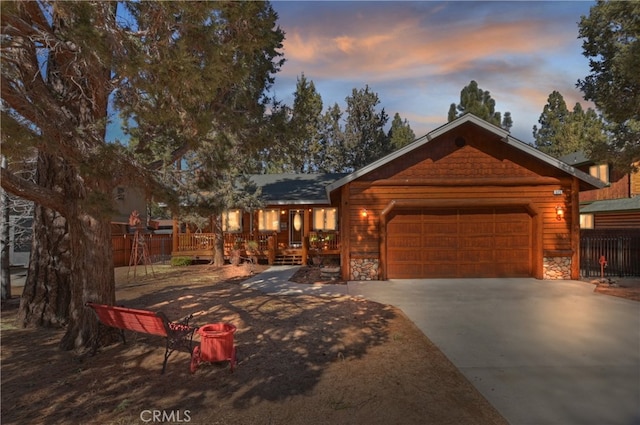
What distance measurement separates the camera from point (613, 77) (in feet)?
37.7

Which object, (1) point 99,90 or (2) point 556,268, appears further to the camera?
(2) point 556,268

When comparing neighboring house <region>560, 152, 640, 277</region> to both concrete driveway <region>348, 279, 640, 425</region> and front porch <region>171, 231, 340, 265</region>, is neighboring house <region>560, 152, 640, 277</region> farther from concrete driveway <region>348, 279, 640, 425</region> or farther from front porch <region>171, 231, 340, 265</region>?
front porch <region>171, 231, 340, 265</region>

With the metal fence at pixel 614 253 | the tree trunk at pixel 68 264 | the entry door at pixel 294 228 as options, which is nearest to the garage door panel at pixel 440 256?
the metal fence at pixel 614 253

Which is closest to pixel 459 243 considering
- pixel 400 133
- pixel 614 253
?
pixel 614 253

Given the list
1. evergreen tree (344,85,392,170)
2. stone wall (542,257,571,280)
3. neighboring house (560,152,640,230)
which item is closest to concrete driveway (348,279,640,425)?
stone wall (542,257,571,280)

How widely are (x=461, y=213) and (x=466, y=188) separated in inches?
32.8

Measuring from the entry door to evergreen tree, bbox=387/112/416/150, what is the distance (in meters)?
15.4

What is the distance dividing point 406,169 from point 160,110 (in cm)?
894

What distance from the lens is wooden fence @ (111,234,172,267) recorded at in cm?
1872

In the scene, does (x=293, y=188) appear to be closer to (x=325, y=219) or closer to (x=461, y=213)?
(x=325, y=219)

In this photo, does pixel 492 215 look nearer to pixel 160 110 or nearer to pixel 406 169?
pixel 406 169

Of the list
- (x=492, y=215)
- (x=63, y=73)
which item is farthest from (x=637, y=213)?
(x=63, y=73)

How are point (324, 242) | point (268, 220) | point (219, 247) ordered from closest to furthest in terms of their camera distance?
point (219, 247), point (324, 242), point (268, 220)

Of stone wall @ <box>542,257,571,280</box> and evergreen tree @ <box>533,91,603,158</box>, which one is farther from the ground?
evergreen tree @ <box>533,91,603,158</box>
